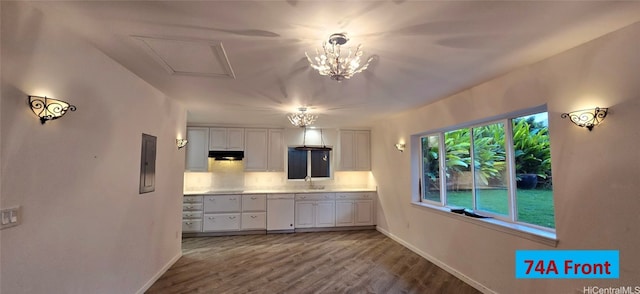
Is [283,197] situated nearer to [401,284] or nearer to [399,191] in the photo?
[399,191]

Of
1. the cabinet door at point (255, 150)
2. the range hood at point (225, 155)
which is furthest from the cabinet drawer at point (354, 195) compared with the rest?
the range hood at point (225, 155)

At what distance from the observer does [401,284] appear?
129 inches

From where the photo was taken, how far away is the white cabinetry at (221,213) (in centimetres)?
545

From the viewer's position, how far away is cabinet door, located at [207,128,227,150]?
591 centimetres

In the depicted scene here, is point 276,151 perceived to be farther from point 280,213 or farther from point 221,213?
point 221,213

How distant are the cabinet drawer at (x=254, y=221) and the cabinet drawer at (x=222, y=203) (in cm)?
25

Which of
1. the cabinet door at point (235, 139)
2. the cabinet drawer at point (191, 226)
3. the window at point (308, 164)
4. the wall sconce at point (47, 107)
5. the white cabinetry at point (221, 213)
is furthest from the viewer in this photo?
the window at point (308, 164)

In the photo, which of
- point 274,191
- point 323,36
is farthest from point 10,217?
point 274,191

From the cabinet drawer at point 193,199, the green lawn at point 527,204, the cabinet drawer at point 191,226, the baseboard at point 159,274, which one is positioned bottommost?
the baseboard at point 159,274

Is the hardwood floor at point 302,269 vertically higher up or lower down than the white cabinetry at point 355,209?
lower down

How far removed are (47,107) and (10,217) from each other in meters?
0.65

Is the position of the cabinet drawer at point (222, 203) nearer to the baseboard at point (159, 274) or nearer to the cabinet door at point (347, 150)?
the baseboard at point (159, 274)

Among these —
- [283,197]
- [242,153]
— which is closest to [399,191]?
[283,197]

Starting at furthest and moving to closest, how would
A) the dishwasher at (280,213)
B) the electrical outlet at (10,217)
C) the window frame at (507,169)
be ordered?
1. the dishwasher at (280,213)
2. the window frame at (507,169)
3. the electrical outlet at (10,217)
